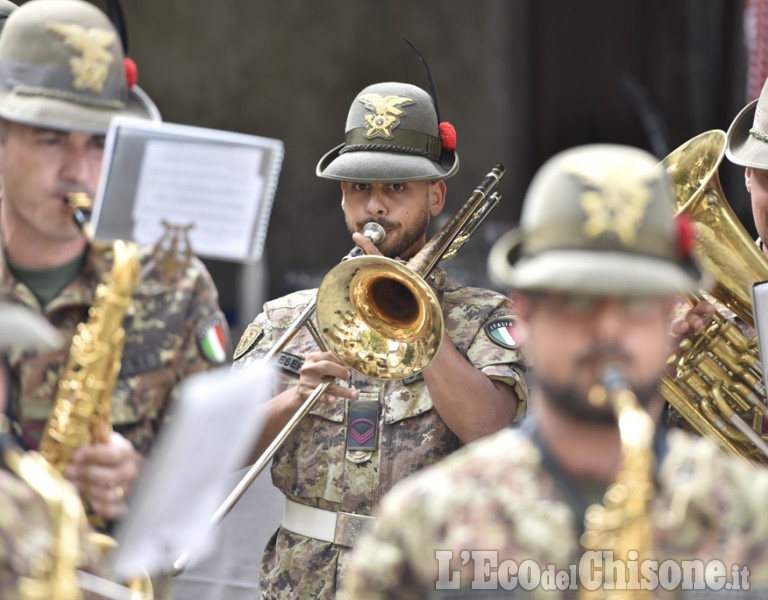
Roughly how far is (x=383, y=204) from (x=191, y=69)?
4989mm

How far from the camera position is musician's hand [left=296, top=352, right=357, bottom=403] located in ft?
14.2

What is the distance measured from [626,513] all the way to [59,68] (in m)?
1.61

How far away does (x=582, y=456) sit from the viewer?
8.74ft

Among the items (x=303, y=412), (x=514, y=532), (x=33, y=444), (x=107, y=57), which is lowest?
(x=303, y=412)

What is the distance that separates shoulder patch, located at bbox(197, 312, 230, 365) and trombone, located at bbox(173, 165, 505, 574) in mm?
701

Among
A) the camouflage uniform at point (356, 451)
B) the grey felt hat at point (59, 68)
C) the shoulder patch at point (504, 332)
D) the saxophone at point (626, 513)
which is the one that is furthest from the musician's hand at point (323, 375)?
the saxophone at point (626, 513)

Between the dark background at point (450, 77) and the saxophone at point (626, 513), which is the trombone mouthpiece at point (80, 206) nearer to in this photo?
the saxophone at point (626, 513)

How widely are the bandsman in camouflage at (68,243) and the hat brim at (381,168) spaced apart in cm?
106

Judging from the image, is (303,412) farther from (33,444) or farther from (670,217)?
(670,217)

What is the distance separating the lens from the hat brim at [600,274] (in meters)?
2.58

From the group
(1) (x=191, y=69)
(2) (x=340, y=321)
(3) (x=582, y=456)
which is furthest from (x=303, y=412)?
(1) (x=191, y=69)

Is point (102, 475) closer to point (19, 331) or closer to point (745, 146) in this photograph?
point (19, 331)

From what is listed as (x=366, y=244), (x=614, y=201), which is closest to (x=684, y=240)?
(x=614, y=201)

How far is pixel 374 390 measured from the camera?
14.7 ft
